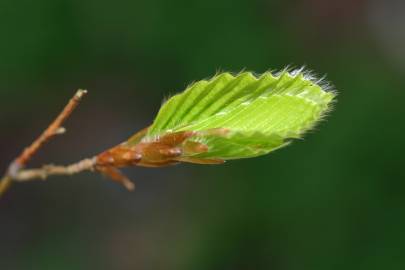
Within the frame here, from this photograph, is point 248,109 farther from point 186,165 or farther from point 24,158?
point 186,165

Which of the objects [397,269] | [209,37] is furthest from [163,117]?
[209,37]

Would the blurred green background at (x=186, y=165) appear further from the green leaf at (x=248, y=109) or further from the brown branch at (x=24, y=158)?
the brown branch at (x=24, y=158)

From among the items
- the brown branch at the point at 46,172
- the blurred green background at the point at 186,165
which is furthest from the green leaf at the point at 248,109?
the blurred green background at the point at 186,165

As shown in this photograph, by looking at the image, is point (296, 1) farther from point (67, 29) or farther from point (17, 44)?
point (17, 44)

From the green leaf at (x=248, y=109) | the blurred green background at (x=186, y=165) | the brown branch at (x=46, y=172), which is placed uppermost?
the blurred green background at (x=186, y=165)

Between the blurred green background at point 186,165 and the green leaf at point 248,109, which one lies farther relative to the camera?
the blurred green background at point 186,165

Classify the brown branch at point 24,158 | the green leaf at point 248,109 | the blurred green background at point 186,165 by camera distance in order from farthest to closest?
the blurred green background at point 186,165 < the green leaf at point 248,109 < the brown branch at point 24,158

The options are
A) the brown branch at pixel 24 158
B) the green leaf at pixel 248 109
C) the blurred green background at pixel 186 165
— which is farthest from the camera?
the blurred green background at pixel 186 165
